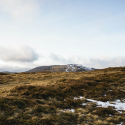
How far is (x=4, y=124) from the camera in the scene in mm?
6297

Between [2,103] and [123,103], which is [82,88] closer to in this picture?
[123,103]

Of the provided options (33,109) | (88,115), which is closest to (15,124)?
(33,109)

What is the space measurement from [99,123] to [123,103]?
529cm

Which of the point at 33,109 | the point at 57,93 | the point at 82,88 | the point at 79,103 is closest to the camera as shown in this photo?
the point at 33,109

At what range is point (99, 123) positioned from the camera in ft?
22.5

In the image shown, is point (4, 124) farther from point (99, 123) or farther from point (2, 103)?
point (99, 123)

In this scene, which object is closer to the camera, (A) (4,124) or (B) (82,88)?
(A) (4,124)

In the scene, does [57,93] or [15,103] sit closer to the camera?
[15,103]

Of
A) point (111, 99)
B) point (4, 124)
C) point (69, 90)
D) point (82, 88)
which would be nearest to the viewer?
point (4, 124)

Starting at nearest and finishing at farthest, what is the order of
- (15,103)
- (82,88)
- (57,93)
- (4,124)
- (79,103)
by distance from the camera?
(4,124) < (15,103) < (79,103) < (57,93) < (82,88)

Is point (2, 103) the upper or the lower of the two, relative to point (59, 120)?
upper

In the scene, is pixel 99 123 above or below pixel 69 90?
below

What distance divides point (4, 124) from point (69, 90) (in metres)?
8.87

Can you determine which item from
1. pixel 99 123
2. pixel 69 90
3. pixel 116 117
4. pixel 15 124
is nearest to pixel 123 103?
pixel 116 117
